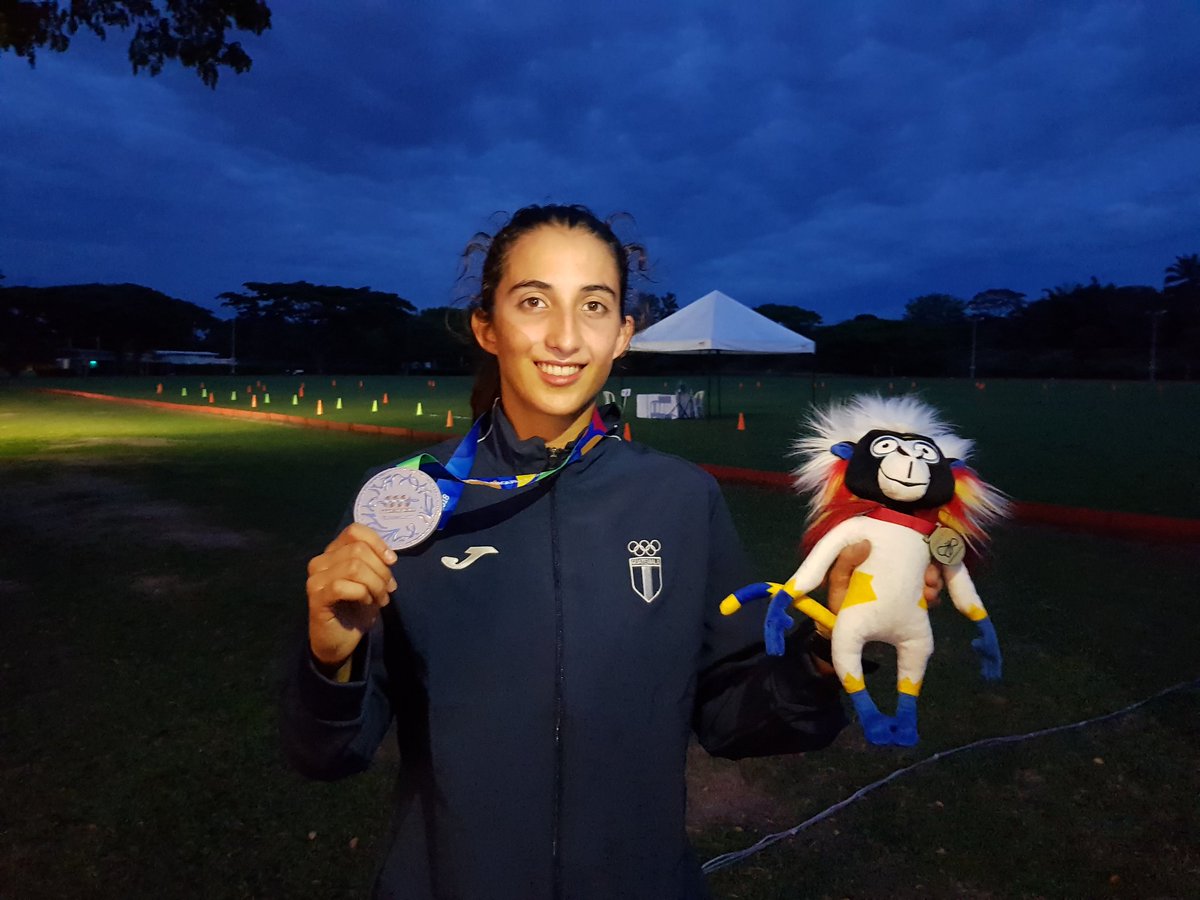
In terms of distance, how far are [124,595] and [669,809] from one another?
18.7 feet

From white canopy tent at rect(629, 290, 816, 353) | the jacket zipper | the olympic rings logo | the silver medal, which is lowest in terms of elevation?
the jacket zipper

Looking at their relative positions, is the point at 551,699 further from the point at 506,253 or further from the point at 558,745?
the point at 506,253

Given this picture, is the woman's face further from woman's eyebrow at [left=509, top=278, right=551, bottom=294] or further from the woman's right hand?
the woman's right hand

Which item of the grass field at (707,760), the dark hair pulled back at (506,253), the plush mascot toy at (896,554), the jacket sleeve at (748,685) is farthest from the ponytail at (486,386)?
the plush mascot toy at (896,554)

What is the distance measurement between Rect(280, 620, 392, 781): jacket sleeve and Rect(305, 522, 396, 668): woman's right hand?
10 centimetres

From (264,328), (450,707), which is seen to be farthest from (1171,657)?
(264,328)

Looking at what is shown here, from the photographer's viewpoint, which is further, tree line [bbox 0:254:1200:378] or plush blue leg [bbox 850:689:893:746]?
tree line [bbox 0:254:1200:378]

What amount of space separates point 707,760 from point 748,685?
2.35m

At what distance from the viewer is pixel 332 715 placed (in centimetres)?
145

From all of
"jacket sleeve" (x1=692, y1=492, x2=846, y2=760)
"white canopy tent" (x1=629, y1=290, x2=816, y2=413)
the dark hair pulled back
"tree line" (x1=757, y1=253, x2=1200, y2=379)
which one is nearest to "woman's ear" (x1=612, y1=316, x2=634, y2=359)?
the dark hair pulled back

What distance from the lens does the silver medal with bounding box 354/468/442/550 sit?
141cm

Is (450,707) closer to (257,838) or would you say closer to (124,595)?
(257,838)

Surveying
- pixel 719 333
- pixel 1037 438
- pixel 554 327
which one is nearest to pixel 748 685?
pixel 554 327

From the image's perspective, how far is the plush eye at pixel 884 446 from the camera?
1.42 metres
